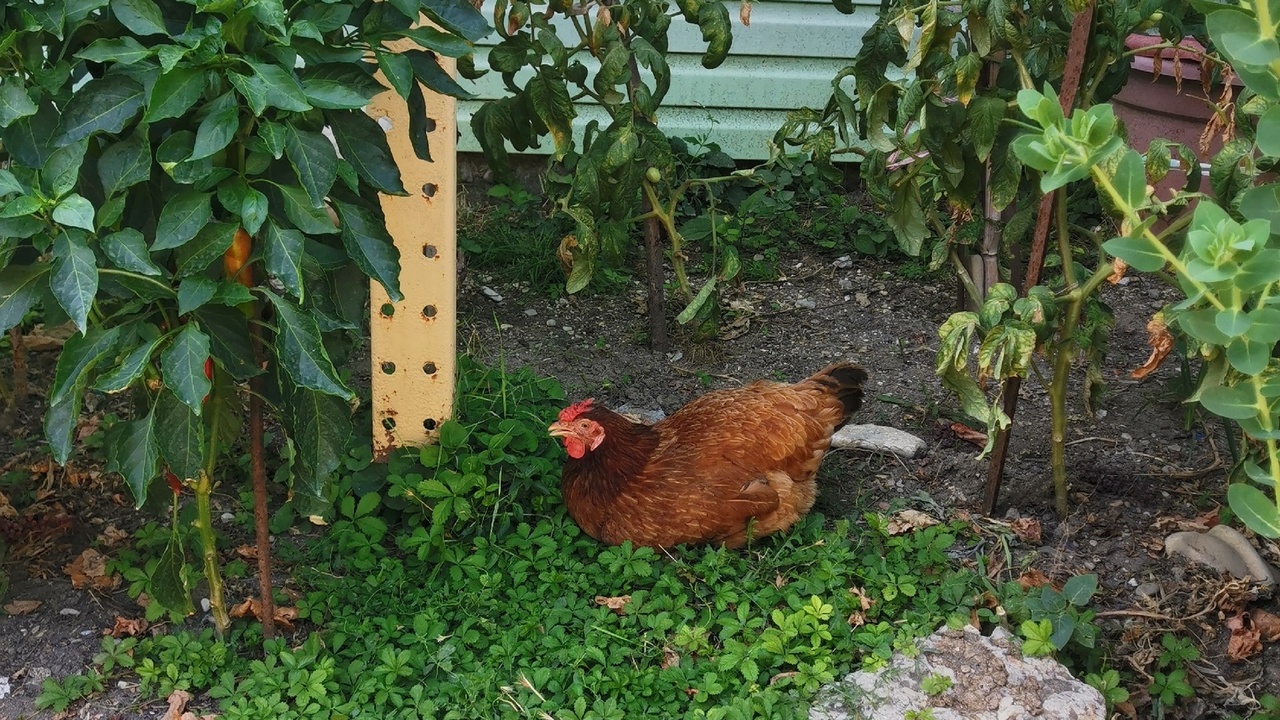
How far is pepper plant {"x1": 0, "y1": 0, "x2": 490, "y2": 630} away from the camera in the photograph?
211cm

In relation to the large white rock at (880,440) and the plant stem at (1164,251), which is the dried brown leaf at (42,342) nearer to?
the large white rock at (880,440)

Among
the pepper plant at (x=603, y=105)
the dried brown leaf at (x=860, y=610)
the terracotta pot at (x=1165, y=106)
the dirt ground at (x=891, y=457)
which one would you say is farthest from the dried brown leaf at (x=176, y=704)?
the terracotta pot at (x=1165, y=106)

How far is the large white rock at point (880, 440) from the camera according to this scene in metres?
3.93

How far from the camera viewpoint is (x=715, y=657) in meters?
3.00

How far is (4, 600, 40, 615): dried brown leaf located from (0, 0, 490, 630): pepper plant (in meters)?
0.83

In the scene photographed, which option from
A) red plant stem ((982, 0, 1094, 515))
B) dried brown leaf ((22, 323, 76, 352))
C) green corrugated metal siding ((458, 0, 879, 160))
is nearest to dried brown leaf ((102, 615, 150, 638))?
dried brown leaf ((22, 323, 76, 352))

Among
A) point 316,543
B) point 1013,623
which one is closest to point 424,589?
point 316,543

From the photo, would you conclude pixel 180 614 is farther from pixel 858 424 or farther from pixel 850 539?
pixel 858 424

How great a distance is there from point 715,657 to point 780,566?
0.51 m

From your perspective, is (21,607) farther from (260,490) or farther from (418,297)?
(418,297)

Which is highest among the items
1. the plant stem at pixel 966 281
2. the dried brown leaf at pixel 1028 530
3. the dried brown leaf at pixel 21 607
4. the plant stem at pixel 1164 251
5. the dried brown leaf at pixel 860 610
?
the plant stem at pixel 1164 251

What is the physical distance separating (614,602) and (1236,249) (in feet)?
6.88

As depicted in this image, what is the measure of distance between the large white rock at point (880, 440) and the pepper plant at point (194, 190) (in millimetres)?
1968

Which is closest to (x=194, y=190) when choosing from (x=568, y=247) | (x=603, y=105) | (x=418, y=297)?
(x=418, y=297)
